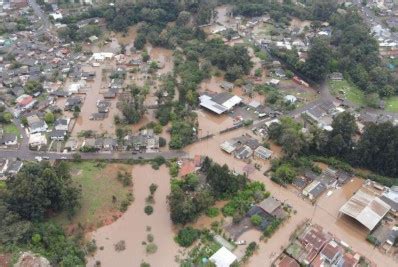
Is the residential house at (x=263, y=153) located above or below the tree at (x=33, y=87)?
below

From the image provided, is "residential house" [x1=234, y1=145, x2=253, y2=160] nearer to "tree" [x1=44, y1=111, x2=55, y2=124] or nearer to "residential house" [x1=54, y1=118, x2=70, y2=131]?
"residential house" [x1=54, y1=118, x2=70, y2=131]

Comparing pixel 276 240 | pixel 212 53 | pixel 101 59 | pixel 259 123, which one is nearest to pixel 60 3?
pixel 101 59

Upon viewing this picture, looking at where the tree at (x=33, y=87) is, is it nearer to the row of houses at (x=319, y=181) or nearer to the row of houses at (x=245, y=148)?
the row of houses at (x=245, y=148)

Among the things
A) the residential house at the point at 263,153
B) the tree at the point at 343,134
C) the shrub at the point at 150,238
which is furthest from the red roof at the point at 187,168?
the tree at the point at 343,134

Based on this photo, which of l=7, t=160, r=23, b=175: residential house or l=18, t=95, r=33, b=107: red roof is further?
l=18, t=95, r=33, b=107: red roof

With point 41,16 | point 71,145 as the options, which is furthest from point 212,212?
point 41,16

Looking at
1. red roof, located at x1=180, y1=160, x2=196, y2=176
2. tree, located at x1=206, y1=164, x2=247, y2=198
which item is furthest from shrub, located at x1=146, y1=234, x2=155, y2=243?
red roof, located at x1=180, y1=160, x2=196, y2=176
